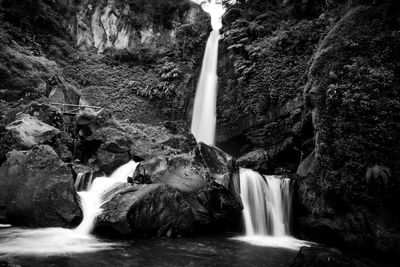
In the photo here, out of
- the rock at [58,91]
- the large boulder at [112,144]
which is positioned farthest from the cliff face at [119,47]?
the large boulder at [112,144]

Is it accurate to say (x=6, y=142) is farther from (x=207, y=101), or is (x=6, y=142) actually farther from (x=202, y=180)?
(x=207, y=101)

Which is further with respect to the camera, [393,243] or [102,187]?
[102,187]

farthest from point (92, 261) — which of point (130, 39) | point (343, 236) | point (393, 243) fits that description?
point (130, 39)

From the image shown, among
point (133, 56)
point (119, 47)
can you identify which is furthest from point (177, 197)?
point (119, 47)

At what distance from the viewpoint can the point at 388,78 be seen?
675cm

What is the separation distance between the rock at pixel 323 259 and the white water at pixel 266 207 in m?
3.32

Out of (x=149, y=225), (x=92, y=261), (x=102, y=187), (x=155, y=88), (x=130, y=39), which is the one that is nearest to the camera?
(x=92, y=261)

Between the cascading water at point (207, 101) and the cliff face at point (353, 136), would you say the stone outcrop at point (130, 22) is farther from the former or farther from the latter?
the cliff face at point (353, 136)

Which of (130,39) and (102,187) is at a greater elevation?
(130,39)

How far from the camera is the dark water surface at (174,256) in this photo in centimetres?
457

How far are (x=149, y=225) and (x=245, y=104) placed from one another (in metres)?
10.1

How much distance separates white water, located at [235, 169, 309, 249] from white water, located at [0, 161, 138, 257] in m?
4.02

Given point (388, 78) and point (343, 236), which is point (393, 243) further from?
point (388, 78)

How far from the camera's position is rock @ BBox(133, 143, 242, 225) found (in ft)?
25.5
